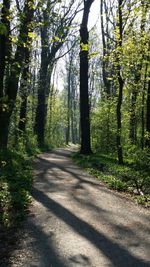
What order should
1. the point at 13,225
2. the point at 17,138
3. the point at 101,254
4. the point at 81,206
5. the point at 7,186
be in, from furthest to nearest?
the point at 17,138 < the point at 7,186 < the point at 81,206 < the point at 13,225 < the point at 101,254

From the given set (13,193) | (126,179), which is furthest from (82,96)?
(13,193)

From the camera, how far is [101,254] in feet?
19.9

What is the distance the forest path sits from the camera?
19.2 feet

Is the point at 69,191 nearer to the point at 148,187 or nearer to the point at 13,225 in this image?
the point at 148,187

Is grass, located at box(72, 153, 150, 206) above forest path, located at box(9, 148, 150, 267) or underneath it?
above

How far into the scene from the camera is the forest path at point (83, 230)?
5.85m

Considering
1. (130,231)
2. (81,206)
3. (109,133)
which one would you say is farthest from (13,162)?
(109,133)

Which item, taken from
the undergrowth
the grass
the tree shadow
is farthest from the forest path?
the grass

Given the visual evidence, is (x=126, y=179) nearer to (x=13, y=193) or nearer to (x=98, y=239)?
(x=13, y=193)

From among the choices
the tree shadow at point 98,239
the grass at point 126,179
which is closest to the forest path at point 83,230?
the tree shadow at point 98,239

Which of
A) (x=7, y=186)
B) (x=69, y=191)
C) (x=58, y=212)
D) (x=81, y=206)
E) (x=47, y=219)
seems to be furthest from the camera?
(x=69, y=191)

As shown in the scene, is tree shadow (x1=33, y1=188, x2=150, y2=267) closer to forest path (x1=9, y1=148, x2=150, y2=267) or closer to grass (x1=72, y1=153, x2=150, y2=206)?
forest path (x1=9, y1=148, x2=150, y2=267)

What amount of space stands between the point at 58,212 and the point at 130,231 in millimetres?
1960

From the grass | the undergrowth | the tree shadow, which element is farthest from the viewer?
the grass
